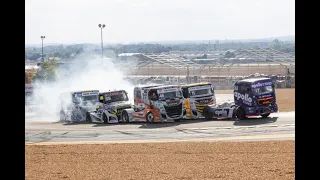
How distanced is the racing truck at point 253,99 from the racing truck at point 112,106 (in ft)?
24.1

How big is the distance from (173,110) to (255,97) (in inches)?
216

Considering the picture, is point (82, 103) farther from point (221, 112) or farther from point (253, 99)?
point (253, 99)

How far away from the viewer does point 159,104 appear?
3878 centimetres

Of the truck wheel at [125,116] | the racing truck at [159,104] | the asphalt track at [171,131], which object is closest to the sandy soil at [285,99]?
the asphalt track at [171,131]

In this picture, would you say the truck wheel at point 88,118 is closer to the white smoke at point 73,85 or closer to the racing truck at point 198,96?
the racing truck at point 198,96

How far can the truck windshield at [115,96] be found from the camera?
41.1 meters

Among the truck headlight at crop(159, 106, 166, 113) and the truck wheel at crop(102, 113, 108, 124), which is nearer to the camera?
the truck headlight at crop(159, 106, 166, 113)

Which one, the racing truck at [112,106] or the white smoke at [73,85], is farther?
the white smoke at [73,85]

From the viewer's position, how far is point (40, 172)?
19.2m

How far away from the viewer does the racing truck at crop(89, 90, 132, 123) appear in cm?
4082

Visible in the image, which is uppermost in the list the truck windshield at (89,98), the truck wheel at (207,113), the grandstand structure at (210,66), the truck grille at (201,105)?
the grandstand structure at (210,66)

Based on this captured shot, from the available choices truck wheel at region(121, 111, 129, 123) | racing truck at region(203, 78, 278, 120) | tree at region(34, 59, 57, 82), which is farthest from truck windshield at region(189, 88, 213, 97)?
tree at region(34, 59, 57, 82)

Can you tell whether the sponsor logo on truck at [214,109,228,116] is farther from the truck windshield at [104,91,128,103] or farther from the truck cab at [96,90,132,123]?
the truck windshield at [104,91,128,103]
